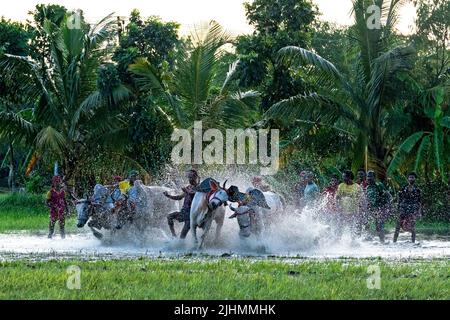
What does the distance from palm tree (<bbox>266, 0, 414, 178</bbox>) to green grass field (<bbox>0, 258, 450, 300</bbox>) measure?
9.15 m

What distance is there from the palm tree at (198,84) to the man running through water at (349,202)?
6.25 metres

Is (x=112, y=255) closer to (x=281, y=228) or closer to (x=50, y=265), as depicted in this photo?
(x=50, y=265)

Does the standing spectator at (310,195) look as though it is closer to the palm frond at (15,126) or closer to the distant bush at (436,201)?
the distant bush at (436,201)

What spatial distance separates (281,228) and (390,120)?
24.1 feet

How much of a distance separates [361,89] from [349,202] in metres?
6.71

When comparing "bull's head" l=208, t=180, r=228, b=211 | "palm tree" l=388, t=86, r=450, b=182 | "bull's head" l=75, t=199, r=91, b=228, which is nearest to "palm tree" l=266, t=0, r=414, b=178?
"palm tree" l=388, t=86, r=450, b=182

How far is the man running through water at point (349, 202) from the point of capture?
52.0ft

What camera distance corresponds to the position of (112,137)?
23.2m

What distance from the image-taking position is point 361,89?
72.3 ft

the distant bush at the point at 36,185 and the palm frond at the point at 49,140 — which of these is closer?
the palm frond at the point at 49,140

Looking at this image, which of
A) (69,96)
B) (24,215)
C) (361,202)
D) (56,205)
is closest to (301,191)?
(361,202)

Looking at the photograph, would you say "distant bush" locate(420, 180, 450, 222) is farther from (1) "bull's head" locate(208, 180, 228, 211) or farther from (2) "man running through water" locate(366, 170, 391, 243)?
(1) "bull's head" locate(208, 180, 228, 211)

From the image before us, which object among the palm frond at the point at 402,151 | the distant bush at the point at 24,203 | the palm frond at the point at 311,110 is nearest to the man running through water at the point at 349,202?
the palm frond at the point at 311,110
